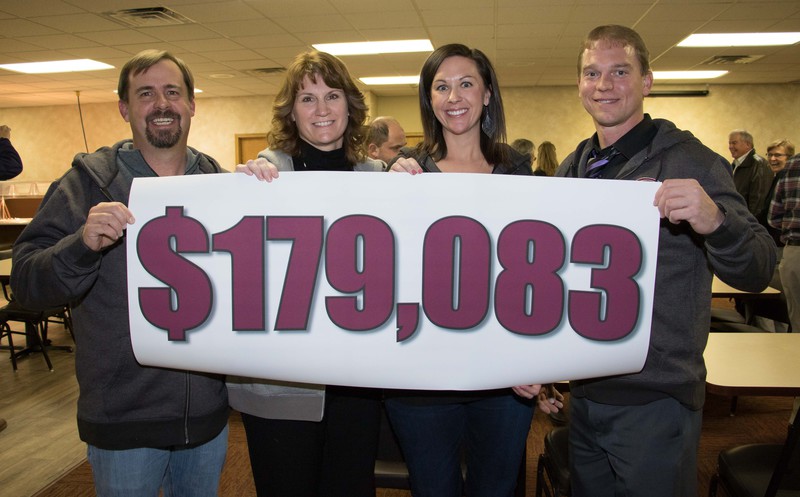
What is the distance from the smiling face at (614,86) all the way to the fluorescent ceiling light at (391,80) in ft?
26.6

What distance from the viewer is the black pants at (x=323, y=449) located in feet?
4.27

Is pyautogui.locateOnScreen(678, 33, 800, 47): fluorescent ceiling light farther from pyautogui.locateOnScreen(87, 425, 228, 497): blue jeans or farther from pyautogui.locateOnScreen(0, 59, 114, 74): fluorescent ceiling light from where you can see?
pyautogui.locateOnScreen(0, 59, 114, 74): fluorescent ceiling light

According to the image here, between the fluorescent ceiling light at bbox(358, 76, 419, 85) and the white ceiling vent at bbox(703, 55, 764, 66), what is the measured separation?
4741 millimetres

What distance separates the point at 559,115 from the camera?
33.9 ft

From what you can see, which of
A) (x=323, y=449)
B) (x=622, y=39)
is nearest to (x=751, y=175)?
(x=622, y=39)

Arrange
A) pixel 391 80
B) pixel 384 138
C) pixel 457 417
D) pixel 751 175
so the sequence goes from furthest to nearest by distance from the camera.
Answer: pixel 391 80 → pixel 751 175 → pixel 384 138 → pixel 457 417

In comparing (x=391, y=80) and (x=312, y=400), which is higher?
(x=391, y=80)

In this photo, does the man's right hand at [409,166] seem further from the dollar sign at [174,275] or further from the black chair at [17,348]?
the black chair at [17,348]

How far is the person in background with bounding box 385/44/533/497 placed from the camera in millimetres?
1316

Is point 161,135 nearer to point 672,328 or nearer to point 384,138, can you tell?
point 672,328

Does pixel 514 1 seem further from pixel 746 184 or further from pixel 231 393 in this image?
pixel 231 393

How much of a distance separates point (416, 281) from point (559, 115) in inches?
397

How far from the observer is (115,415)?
1.24 meters

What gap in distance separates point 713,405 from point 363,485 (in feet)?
9.68
